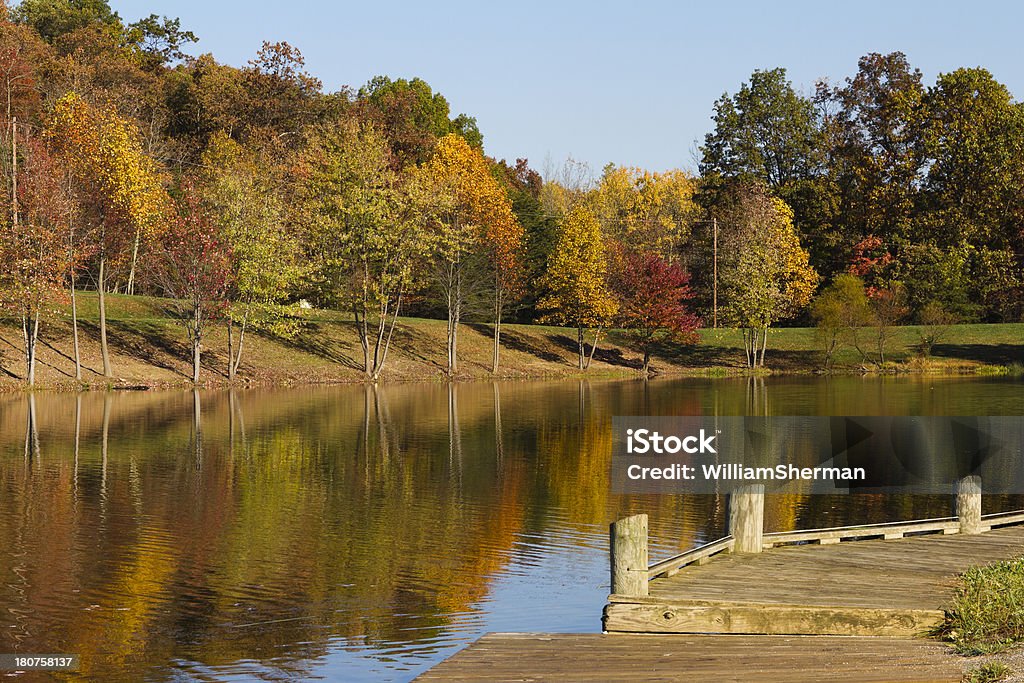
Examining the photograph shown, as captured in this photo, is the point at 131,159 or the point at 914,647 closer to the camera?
the point at 914,647

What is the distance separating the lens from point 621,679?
10.4 m

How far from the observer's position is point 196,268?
185ft

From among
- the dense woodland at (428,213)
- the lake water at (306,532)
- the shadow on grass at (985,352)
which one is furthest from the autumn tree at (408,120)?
the lake water at (306,532)

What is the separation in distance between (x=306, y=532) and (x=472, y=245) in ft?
171

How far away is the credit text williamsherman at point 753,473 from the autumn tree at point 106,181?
3249 cm

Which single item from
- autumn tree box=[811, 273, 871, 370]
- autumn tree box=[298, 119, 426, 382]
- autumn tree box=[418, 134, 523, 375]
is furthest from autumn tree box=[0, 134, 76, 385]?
autumn tree box=[811, 273, 871, 370]

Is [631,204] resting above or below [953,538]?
above

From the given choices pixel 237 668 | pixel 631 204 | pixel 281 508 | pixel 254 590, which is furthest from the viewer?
pixel 631 204

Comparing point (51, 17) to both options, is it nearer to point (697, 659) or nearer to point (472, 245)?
point (472, 245)

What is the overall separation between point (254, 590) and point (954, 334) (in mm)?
75470

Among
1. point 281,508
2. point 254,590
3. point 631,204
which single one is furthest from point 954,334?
point 254,590

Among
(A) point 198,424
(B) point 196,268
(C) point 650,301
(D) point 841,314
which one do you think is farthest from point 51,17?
(A) point 198,424

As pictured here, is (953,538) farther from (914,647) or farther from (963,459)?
(963,459)

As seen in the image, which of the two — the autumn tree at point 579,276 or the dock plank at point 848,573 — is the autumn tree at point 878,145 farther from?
the dock plank at point 848,573
